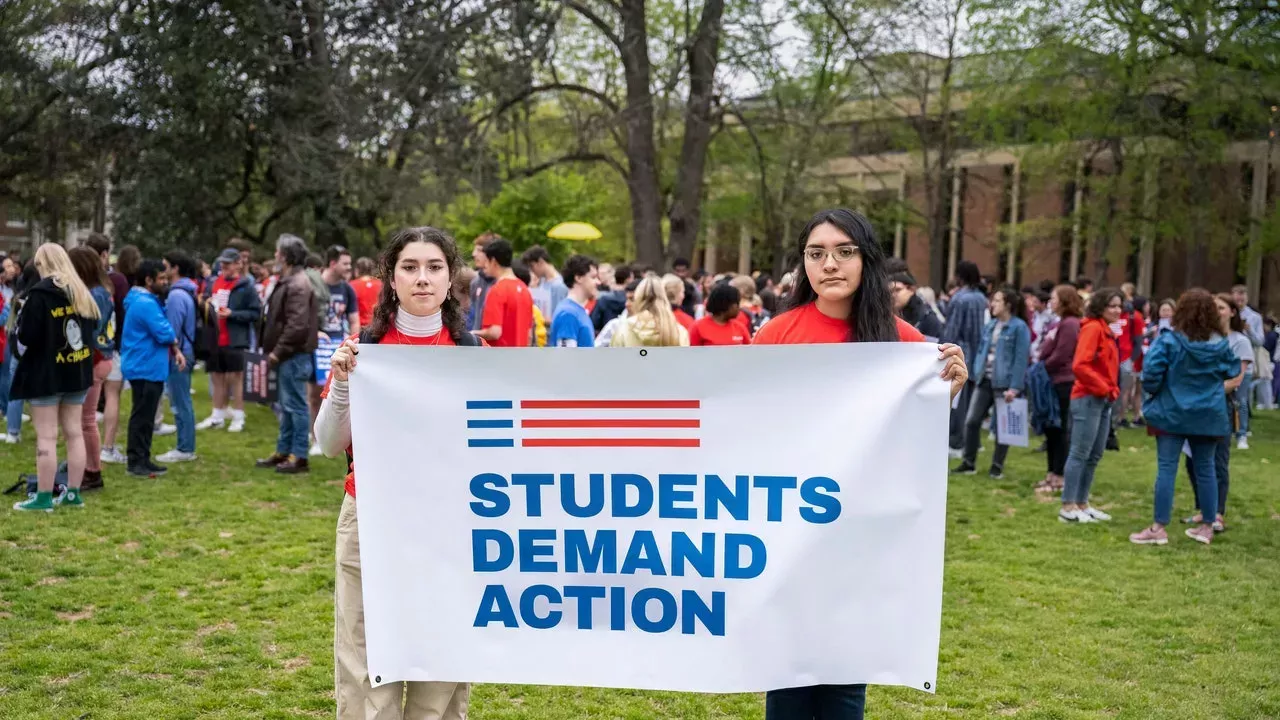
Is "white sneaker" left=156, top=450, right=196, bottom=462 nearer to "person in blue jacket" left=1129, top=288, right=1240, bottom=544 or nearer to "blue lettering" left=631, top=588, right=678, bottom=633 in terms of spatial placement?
"person in blue jacket" left=1129, top=288, right=1240, bottom=544

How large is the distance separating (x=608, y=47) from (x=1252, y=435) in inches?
714

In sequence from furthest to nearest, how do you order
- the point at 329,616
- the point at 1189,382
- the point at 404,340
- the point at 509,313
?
the point at 509,313, the point at 1189,382, the point at 329,616, the point at 404,340

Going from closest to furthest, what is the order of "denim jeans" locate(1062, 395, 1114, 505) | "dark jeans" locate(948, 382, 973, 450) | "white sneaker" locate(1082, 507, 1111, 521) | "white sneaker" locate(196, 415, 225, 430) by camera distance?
"denim jeans" locate(1062, 395, 1114, 505) < "white sneaker" locate(1082, 507, 1111, 521) < "dark jeans" locate(948, 382, 973, 450) < "white sneaker" locate(196, 415, 225, 430)

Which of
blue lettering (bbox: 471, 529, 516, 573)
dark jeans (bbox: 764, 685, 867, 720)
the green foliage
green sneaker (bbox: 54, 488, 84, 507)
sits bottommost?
green sneaker (bbox: 54, 488, 84, 507)

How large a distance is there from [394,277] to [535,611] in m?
1.14

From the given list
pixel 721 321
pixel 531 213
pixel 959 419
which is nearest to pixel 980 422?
pixel 959 419

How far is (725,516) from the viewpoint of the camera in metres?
3.33

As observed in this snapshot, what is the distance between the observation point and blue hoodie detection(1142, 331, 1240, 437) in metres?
8.46

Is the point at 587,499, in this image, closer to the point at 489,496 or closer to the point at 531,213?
the point at 489,496

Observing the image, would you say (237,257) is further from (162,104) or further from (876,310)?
(162,104)

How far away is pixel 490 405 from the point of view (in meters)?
3.40

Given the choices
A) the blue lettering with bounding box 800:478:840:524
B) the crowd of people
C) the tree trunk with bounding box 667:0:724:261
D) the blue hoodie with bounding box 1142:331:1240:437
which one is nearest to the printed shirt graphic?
the crowd of people

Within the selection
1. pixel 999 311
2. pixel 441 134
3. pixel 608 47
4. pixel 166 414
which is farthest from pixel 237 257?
pixel 608 47

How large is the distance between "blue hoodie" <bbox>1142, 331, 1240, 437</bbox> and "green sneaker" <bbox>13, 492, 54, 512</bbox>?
8239 millimetres
